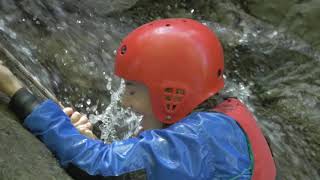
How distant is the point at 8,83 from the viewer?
315 cm

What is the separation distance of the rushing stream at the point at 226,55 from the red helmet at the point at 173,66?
0.76 meters

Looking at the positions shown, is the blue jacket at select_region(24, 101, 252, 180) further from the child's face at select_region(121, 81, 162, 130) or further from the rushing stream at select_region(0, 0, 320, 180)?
the rushing stream at select_region(0, 0, 320, 180)

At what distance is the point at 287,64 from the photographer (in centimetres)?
734

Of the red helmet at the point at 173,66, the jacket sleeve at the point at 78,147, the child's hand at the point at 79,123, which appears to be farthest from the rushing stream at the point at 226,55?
the red helmet at the point at 173,66

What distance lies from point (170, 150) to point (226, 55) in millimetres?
4509

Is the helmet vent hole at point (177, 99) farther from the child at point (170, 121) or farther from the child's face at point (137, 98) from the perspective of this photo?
the child's face at point (137, 98)

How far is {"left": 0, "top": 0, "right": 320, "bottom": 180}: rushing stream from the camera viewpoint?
5039 millimetres

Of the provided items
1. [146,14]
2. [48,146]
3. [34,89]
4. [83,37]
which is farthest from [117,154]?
[146,14]

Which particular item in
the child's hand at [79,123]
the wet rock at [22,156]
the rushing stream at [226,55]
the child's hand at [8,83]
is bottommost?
the rushing stream at [226,55]

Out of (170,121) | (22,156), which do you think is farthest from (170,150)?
(22,156)

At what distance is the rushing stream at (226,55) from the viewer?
5.04 m

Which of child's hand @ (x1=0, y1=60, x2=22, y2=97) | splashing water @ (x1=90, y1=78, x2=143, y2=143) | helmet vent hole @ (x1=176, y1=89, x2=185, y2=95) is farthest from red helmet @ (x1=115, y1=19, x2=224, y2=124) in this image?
splashing water @ (x1=90, y1=78, x2=143, y2=143)

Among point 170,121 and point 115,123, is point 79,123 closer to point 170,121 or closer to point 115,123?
point 170,121

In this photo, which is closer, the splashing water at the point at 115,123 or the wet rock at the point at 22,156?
the wet rock at the point at 22,156
